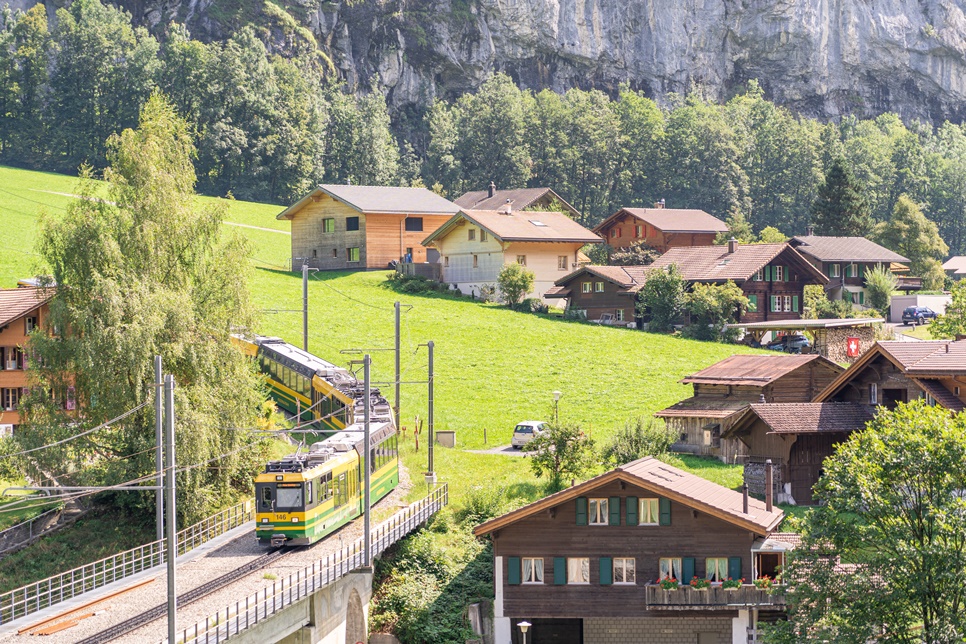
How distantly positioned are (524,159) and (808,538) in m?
109

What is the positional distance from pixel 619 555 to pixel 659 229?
69058 millimetres

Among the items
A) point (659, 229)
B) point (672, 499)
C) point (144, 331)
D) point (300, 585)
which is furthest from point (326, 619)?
point (659, 229)

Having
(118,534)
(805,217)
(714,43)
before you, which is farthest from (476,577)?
(714,43)

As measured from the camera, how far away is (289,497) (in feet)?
134

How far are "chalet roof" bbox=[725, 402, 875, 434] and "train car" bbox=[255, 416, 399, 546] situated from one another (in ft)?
53.0

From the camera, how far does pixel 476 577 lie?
4616cm

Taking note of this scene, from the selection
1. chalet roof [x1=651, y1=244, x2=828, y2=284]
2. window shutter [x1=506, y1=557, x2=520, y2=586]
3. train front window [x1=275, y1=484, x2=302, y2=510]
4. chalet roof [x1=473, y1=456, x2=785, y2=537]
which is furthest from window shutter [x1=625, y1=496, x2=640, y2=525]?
chalet roof [x1=651, y1=244, x2=828, y2=284]

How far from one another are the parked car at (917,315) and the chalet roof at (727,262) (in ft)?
22.7

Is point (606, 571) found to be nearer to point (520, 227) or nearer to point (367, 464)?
point (367, 464)

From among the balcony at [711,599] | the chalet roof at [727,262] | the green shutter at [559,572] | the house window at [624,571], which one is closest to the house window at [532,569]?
the green shutter at [559,572]

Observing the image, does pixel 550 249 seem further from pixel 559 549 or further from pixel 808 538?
pixel 808 538

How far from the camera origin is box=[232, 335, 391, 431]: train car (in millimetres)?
53594

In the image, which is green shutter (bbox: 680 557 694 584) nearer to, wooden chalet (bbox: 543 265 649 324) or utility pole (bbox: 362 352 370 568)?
utility pole (bbox: 362 352 370 568)

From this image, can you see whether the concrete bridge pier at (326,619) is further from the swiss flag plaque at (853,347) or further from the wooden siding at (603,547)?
the swiss flag plaque at (853,347)
